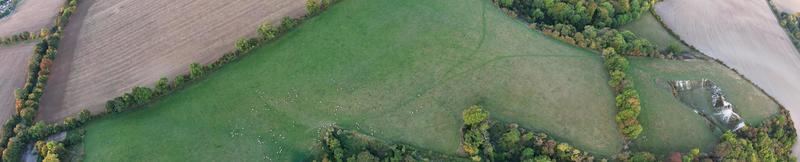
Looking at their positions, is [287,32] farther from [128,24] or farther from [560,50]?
[560,50]

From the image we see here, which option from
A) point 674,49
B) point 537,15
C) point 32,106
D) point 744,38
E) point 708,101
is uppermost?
point 537,15

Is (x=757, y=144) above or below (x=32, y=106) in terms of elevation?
below

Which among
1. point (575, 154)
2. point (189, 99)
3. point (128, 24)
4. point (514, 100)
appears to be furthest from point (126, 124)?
point (575, 154)

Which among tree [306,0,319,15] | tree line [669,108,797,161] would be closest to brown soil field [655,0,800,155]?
tree line [669,108,797,161]

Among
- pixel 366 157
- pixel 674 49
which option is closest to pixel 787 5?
pixel 674 49

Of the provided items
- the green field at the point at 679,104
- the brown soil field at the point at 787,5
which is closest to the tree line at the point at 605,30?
the green field at the point at 679,104

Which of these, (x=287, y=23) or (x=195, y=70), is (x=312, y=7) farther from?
(x=195, y=70)
